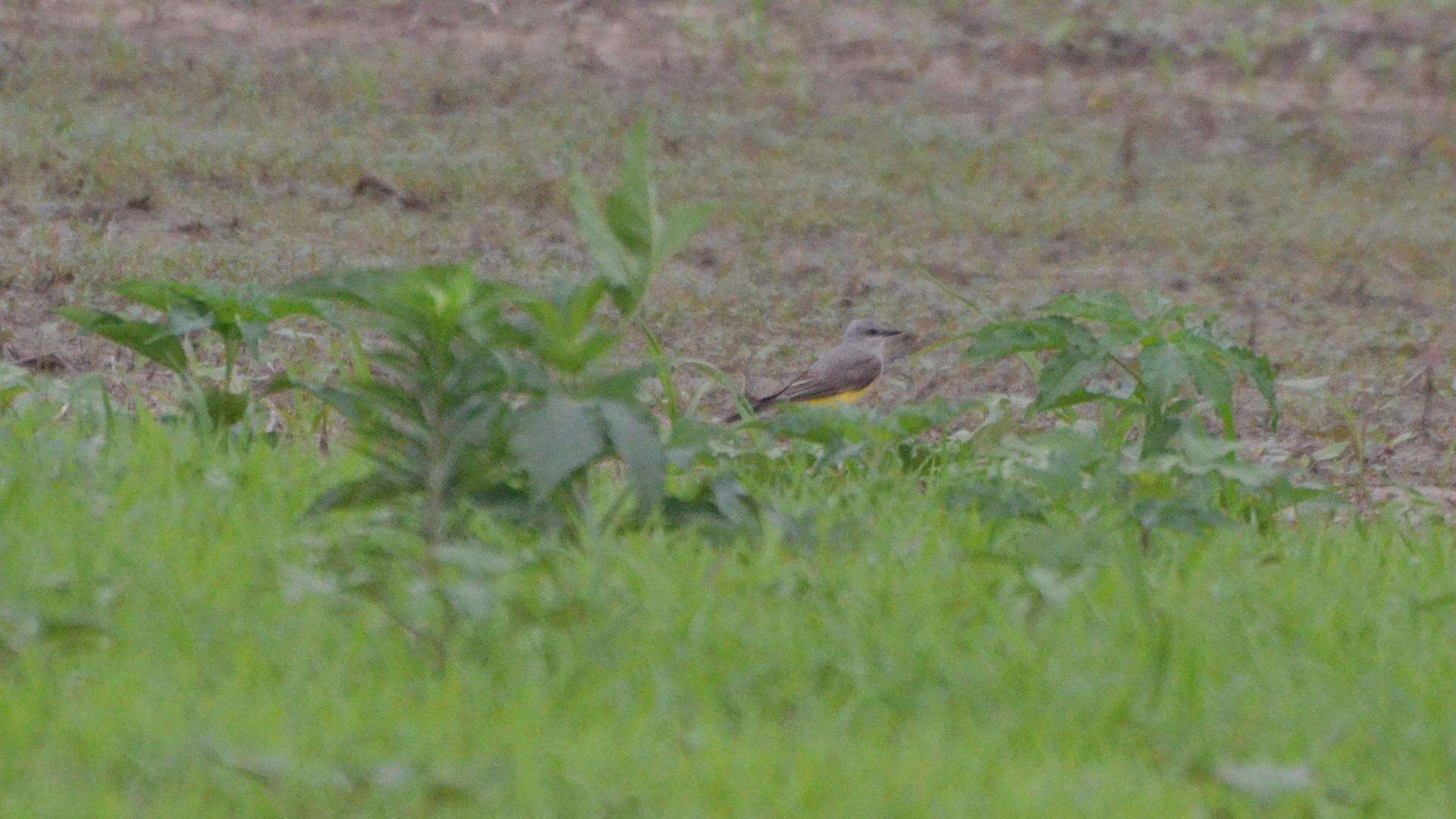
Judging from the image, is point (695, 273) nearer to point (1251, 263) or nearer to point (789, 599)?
point (1251, 263)

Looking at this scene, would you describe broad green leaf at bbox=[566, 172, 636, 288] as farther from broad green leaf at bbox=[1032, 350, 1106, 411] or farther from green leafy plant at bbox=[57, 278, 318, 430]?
broad green leaf at bbox=[1032, 350, 1106, 411]

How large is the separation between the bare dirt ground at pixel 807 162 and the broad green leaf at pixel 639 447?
2.47 meters

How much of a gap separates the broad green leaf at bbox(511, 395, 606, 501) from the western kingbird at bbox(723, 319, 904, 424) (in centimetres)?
286

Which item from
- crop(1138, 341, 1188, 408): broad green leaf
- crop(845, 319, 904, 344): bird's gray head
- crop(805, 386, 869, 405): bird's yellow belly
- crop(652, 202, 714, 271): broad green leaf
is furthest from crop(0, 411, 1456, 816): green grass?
crop(845, 319, 904, 344): bird's gray head

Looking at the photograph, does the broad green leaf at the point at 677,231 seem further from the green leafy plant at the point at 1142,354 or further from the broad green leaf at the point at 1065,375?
the broad green leaf at the point at 1065,375

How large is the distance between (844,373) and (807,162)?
3560mm

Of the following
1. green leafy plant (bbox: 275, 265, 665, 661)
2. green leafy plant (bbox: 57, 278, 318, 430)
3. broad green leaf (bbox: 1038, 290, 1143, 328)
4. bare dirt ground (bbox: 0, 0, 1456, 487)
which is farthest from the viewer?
bare dirt ground (bbox: 0, 0, 1456, 487)

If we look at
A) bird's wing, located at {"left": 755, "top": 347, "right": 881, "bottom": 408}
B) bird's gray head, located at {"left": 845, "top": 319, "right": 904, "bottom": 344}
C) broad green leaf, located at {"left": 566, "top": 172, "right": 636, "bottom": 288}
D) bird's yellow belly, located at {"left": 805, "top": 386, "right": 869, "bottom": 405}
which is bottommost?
bird's yellow belly, located at {"left": 805, "top": 386, "right": 869, "bottom": 405}

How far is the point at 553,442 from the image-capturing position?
3977 mm

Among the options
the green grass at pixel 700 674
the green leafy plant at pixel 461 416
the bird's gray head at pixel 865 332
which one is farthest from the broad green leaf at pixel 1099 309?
the bird's gray head at pixel 865 332

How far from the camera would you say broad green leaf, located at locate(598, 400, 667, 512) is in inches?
159

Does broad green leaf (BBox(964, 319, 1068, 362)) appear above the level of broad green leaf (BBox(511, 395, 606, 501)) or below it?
below

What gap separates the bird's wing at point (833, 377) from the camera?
7.04 m

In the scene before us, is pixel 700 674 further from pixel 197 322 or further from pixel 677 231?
pixel 197 322
